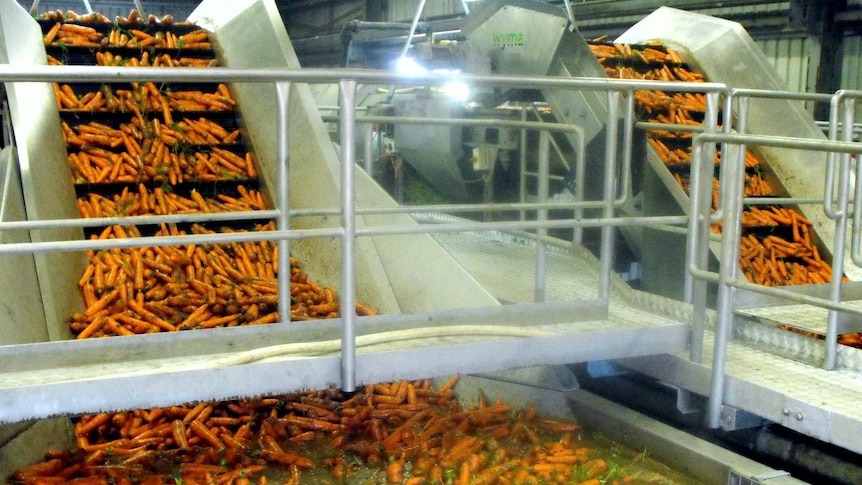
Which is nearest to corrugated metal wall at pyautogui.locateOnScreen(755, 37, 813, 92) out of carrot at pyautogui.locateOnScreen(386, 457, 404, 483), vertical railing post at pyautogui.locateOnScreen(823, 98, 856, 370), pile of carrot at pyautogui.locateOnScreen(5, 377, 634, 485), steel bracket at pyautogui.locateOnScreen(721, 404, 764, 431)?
vertical railing post at pyautogui.locateOnScreen(823, 98, 856, 370)

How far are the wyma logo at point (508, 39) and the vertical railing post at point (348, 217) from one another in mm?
4501

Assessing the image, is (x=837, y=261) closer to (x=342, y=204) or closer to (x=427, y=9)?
(x=342, y=204)

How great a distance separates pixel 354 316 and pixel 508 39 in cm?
494

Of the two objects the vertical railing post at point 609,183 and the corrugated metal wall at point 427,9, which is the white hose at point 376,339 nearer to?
the vertical railing post at point 609,183

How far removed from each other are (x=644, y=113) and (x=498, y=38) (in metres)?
1.58

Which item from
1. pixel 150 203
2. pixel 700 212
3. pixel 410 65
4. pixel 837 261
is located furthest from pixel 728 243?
pixel 410 65

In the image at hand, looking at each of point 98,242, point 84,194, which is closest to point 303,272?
point 84,194

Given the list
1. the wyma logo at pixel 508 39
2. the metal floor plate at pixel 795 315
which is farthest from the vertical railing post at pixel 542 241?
the wyma logo at pixel 508 39

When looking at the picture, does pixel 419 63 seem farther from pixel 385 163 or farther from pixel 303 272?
pixel 303 272

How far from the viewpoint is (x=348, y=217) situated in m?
3.57

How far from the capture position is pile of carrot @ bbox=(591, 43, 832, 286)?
22.5ft

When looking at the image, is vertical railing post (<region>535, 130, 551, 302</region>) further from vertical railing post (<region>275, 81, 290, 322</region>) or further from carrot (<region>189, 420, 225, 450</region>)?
carrot (<region>189, 420, 225, 450</region>)

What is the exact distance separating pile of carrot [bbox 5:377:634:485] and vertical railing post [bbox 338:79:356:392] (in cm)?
94

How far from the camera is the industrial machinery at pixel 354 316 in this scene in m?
3.51
